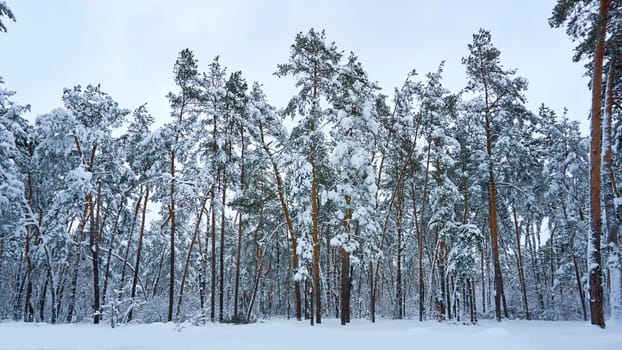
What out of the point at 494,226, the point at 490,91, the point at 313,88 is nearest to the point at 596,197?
the point at 494,226

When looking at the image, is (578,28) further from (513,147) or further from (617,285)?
(617,285)

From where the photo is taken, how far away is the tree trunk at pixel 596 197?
10.8 metres

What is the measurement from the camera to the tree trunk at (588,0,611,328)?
1078 centimetres

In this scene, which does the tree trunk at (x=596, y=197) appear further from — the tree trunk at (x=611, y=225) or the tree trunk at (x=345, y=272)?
the tree trunk at (x=345, y=272)

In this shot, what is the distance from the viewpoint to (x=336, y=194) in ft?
49.7

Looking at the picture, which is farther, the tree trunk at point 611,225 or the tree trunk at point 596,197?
the tree trunk at point 596,197

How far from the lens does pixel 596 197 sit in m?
11.3

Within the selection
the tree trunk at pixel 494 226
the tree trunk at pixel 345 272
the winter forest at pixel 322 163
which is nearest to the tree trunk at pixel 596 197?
the winter forest at pixel 322 163

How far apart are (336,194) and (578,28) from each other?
1014 cm

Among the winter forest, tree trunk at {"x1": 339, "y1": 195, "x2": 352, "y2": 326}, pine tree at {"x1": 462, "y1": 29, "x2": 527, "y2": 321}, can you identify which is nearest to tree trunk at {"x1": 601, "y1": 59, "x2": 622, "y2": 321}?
the winter forest

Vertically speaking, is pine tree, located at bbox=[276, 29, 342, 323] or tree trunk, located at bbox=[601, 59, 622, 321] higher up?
pine tree, located at bbox=[276, 29, 342, 323]

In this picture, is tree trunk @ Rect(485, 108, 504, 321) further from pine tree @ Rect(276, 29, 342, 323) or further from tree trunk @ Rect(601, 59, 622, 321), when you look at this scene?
pine tree @ Rect(276, 29, 342, 323)

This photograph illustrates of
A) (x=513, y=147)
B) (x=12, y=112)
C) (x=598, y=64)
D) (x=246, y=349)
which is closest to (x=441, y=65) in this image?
(x=513, y=147)

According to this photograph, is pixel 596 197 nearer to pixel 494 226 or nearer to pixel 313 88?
pixel 494 226
